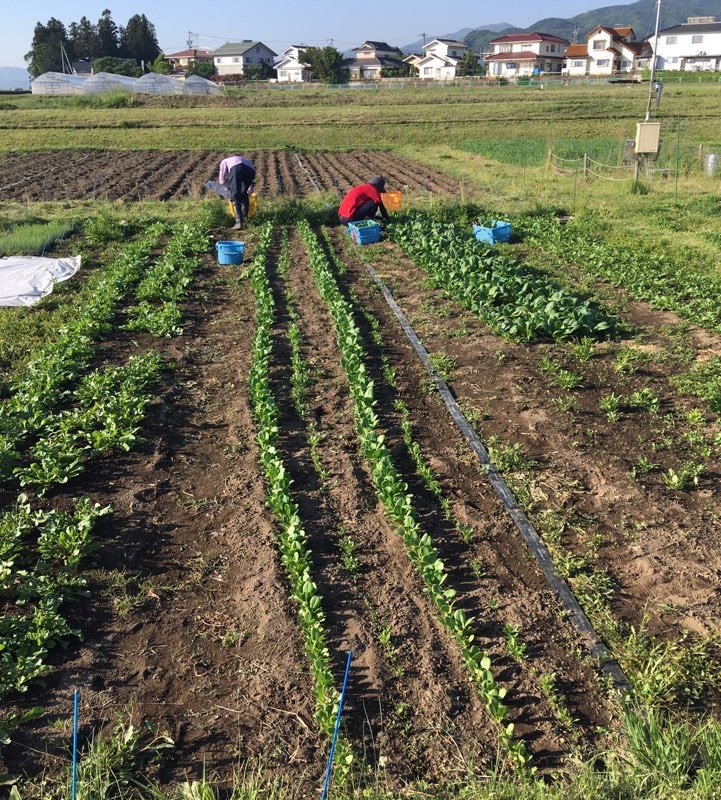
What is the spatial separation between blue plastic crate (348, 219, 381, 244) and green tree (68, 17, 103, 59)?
96430mm

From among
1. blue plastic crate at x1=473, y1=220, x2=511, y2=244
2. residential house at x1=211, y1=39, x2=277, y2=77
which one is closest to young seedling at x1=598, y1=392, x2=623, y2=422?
blue plastic crate at x1=473, y1=220, x2=511, y2=244

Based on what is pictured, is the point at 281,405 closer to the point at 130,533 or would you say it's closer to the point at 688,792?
the point at 130,533

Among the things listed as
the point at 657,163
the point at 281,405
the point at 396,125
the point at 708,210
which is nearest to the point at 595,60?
the point at 396,125

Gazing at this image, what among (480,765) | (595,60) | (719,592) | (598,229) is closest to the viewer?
(480,765)

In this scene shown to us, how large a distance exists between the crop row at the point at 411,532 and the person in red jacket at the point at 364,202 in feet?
18.4

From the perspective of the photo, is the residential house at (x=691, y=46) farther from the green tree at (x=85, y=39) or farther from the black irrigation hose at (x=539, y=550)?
the black irrigation hose at (x=539, y=550)

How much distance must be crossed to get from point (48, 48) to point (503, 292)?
3878 inches

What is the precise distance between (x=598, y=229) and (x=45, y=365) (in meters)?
10.3

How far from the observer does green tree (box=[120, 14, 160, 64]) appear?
90750mm

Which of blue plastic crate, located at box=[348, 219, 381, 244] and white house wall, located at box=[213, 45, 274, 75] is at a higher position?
white house wall, located at box=[213, 45, 274, 75]

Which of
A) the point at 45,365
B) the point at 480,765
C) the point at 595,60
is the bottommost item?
the point at 480,765

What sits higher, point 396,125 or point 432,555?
point 396,125

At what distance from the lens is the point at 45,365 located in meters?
7.05

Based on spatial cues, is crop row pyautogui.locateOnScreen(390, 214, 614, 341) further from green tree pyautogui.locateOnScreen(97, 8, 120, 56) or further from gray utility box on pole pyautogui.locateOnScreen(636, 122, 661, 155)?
green tree pyautogui.locateOnScreen(97, 8, 120, 56)
